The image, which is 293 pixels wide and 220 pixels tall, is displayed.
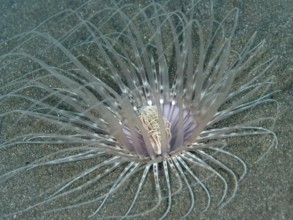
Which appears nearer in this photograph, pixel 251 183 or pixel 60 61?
pixel 251 183

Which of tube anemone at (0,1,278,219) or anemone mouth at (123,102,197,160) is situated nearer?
tube anemone at (0,1,278,219)

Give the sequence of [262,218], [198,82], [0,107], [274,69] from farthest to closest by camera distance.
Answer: [0,107] → [274,69] → [198,82] → [262,218]

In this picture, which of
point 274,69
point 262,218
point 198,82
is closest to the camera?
point 262,218

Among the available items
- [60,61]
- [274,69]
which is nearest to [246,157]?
[274,69]

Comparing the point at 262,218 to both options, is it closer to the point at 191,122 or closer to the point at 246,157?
the point at 246,157

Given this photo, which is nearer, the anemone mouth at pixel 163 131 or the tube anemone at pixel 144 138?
the tube anemone at pixel 144 138
